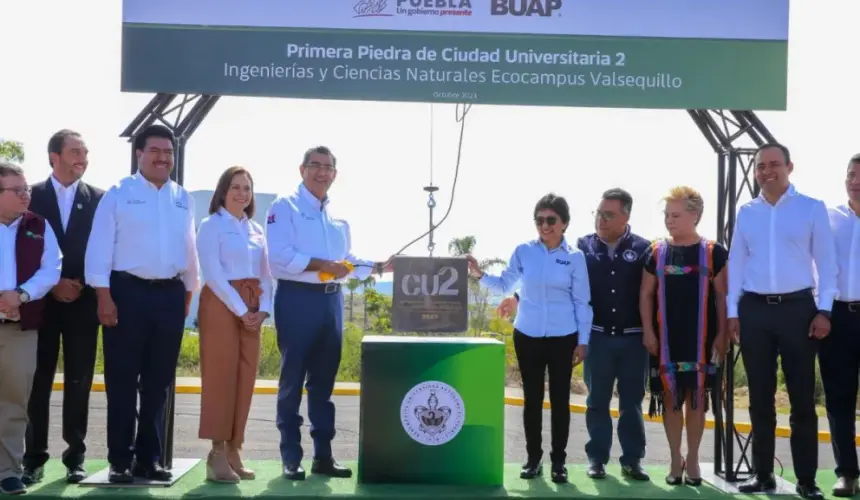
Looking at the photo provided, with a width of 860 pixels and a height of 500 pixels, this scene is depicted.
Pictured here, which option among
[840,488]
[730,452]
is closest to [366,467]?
[730,452]

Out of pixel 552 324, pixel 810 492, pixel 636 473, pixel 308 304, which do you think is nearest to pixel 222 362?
pixel 308 304

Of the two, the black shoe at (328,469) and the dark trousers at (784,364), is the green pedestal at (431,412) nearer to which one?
the black shoe at (328,469)

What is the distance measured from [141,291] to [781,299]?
373cm

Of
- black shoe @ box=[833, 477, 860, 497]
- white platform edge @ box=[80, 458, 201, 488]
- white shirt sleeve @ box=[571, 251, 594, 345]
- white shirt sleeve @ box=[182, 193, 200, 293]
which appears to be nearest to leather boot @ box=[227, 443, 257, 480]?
white platform edge @ box=[80, 458, 201, 488]

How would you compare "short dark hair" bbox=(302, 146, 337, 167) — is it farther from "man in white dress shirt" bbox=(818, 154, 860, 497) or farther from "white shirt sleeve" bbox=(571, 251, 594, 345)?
"man in white dress shirt" bbox=(818, 154, 860, 497)

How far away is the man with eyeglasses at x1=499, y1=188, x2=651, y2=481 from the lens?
214 inches

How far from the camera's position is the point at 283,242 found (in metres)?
5.21

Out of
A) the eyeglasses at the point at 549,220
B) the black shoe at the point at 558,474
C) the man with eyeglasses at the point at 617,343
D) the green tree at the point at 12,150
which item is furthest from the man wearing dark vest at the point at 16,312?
the green tree at the point at 12,150

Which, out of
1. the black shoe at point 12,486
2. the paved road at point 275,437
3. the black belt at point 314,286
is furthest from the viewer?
the paved road at point 275,437

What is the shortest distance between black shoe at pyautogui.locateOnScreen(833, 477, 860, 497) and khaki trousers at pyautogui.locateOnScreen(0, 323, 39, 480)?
474 centimetres

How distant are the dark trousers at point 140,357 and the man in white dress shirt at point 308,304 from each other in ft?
2.08

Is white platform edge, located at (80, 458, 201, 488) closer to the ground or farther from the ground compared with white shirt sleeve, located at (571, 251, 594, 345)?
closer to the ground

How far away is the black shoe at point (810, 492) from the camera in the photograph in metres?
5.10

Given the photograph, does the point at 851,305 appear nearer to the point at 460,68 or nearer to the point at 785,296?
the point at 785,296
